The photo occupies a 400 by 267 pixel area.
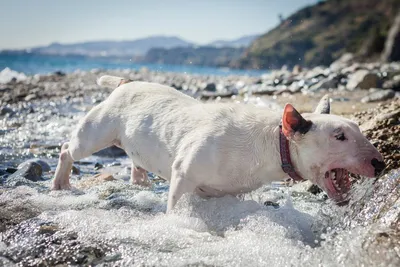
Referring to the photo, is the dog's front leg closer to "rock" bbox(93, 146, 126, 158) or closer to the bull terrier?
the bull terrier

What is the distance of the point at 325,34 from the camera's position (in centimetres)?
9938

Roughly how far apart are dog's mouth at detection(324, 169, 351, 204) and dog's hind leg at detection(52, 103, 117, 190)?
9.22ft

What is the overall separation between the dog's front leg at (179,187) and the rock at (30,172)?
3.32 metres

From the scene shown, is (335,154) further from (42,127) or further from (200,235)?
(42,127)

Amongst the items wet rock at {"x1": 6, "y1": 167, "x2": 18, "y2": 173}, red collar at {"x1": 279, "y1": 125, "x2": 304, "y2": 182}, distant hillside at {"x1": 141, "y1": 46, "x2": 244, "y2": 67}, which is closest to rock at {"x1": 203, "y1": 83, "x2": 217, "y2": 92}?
wet rock at {"x1": 6, "y1": 167, "x2": 18, "y2": 173}

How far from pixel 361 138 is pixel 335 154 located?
281 mm

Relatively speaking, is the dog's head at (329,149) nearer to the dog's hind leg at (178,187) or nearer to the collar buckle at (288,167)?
the collar buckle at (288,167)

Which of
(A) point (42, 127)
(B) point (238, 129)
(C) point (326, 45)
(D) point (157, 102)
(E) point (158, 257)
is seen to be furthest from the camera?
(C) point (326, 45)

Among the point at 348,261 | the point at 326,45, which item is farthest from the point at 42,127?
the point at 326,45

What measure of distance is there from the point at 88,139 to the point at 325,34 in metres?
99.2

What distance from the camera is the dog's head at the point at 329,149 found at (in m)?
4.41

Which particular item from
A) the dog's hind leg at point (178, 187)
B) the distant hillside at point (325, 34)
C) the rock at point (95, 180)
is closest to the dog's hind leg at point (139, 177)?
the rock at point (95, 180)

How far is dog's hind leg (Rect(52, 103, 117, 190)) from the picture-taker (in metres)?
6.16

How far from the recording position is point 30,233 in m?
4.59
